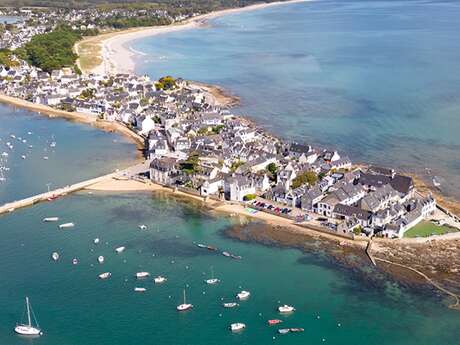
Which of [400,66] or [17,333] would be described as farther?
[400,66]

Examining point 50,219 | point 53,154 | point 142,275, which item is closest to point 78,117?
point 53,154

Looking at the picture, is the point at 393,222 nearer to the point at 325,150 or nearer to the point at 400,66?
the point at 325,150

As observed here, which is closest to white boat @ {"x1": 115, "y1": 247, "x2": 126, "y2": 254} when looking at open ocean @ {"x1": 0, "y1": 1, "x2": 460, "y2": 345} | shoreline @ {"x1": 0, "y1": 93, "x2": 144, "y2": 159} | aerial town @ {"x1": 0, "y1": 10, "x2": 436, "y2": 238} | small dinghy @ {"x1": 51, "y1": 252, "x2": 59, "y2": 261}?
open ocean @ {"x1": 0, "y1": 1, "x2": 460, "y2": 345}

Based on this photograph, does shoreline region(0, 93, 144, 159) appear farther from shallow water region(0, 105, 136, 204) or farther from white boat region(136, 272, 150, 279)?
white boat region(136, 272, 150, 279)

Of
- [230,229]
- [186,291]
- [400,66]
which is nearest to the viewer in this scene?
[186,291]

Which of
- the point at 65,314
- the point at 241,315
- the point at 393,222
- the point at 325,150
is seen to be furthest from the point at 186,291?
the point at 325,150

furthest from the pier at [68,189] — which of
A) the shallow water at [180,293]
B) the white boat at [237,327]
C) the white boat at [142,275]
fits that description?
the white boat at [237,327]
